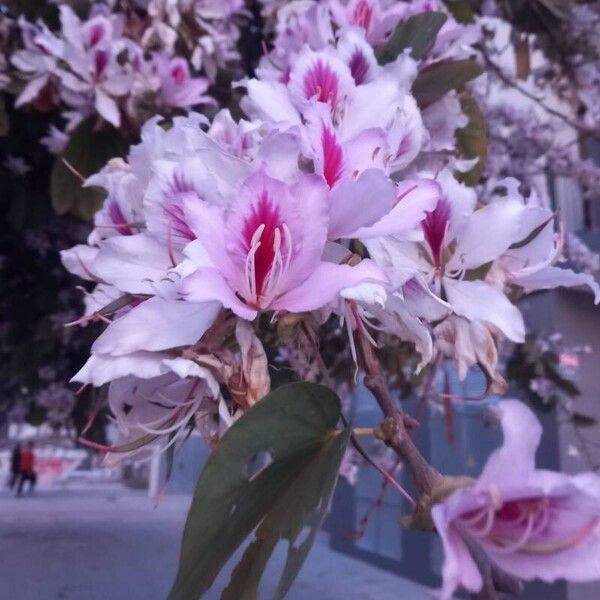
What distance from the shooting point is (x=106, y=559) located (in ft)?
7.35

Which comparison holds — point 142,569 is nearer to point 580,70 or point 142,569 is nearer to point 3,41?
point 3,41

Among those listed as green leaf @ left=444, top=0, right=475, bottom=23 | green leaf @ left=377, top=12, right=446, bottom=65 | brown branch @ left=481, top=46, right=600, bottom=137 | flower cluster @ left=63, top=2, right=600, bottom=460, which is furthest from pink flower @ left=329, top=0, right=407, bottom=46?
brown branch @ left=481, top=46, right=600, bottom=137

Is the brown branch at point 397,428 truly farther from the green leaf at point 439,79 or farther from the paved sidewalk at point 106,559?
the paved sidewalk at point 106,559

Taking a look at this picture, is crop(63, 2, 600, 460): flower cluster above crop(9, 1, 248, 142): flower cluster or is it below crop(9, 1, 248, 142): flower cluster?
below

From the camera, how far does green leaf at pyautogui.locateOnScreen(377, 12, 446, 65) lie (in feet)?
2.11

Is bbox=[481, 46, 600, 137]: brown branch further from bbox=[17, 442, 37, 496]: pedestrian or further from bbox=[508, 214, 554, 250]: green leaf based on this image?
bbox=[17, 442, 37, 496]: pedestrian

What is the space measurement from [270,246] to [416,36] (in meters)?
0.36

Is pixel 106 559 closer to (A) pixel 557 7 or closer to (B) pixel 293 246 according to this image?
(A) pixel 557 7

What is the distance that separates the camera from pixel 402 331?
0.38 metres

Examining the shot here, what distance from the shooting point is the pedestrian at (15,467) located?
12.5ft

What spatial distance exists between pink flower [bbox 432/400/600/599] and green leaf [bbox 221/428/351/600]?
0.08 metres

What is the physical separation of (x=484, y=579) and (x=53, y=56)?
92 cm

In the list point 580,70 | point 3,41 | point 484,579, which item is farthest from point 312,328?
point 580,70

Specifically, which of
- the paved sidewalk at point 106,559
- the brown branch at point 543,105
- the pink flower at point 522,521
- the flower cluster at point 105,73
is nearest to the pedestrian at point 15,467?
the paved sidewalk at point 106,559
